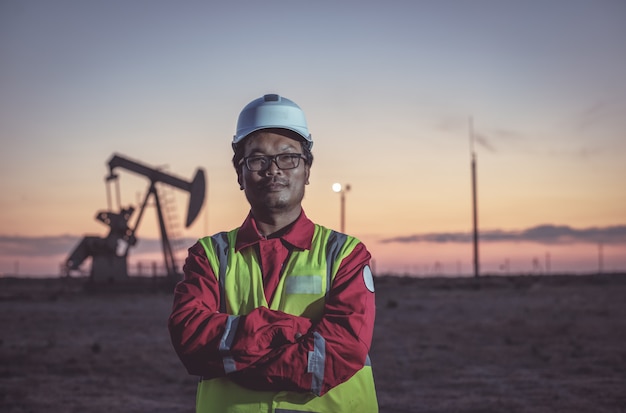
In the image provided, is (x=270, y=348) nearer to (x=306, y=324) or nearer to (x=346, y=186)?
(x=306, y=324)

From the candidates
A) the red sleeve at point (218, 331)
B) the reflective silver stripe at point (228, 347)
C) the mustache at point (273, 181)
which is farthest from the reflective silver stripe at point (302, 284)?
the mustache at point (273, 181)

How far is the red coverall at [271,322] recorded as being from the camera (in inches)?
96.8

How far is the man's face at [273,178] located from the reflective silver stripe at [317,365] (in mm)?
548

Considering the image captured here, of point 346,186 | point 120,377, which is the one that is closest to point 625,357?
point 120,377

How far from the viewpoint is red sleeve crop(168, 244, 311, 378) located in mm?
2469

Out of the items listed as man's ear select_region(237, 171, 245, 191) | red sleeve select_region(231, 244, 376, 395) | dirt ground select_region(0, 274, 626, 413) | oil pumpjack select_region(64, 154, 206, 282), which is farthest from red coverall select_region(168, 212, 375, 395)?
oil pumpjack select_region(64, 154, 206, 282)

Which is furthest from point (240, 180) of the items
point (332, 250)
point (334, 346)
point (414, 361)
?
point (414, 361)

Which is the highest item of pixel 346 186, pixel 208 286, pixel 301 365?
pixel 346 186

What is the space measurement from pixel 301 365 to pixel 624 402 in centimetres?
822

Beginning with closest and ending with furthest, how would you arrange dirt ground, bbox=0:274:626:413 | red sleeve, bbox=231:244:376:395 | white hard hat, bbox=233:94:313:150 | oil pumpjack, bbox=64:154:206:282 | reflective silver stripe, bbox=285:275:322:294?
red sleeve, bbox=231:244:376:395 → reflective silver stripe, bbox=285:275:322:294 → white hard hat, bbox=233:94:313:150 → dirt ground, bbox=0:274:626:413 → oil pumpjack, bbox=64:154:206:282

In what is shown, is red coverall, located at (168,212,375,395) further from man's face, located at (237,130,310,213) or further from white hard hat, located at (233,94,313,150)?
white hard hat, located at (233,94,313,150)

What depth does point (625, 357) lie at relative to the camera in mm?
13383

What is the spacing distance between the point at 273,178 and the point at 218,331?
59 centimetres

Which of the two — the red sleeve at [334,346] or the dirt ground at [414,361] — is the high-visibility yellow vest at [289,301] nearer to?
the red sleeve at [334,346]
